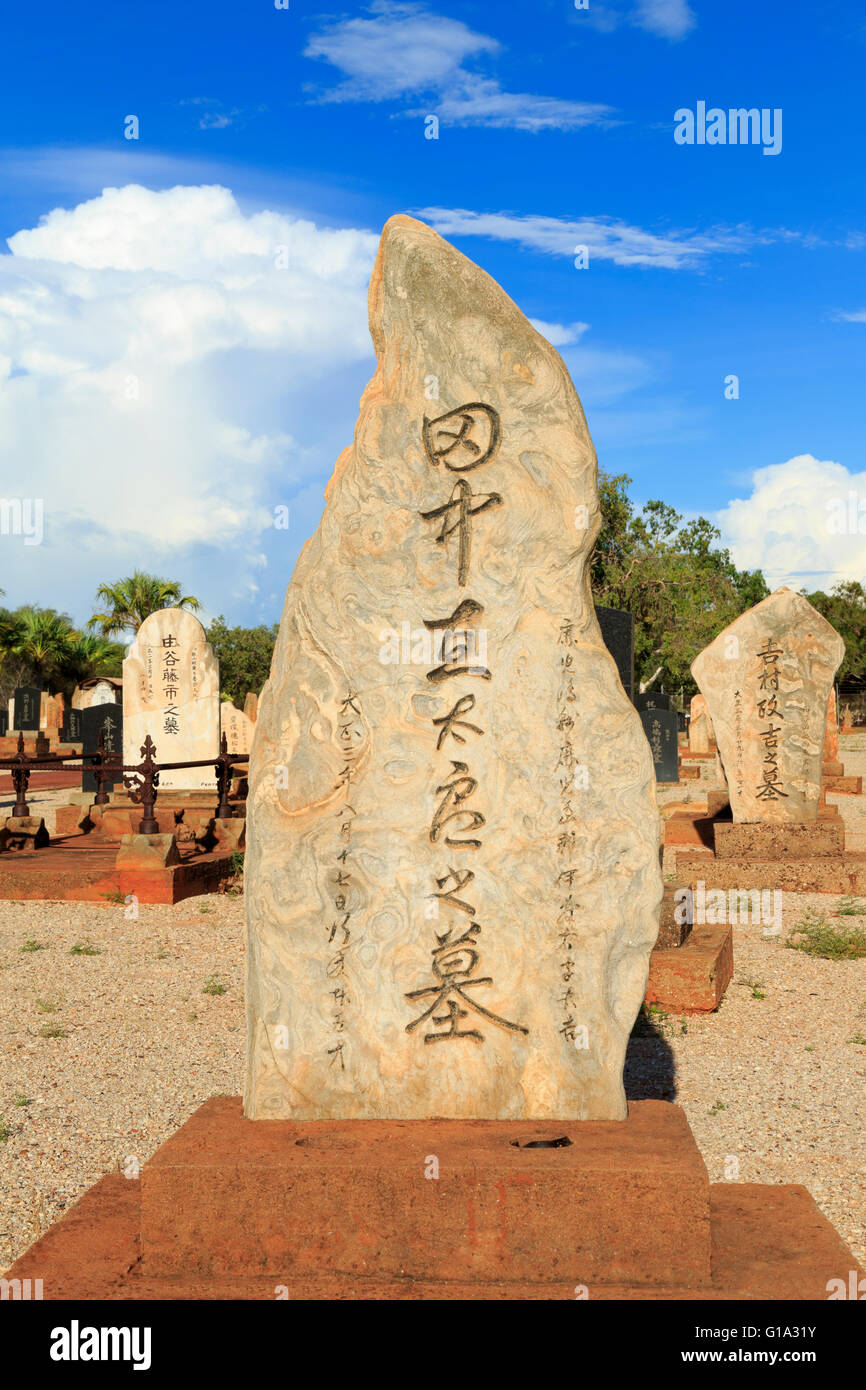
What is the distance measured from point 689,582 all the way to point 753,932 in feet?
71.3

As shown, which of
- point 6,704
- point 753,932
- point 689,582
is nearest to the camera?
point 753,932

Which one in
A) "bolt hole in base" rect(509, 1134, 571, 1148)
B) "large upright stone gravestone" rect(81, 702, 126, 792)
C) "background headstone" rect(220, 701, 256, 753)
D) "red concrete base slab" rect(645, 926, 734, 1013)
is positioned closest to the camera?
"bolt hole in base" rect(509, 1134, 571, 1148)

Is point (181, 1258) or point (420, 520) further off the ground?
point (420, 520)

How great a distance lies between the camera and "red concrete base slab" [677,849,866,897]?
935 cm

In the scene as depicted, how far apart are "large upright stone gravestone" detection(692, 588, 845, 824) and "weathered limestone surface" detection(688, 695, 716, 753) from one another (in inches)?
667

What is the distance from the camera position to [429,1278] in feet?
9.18

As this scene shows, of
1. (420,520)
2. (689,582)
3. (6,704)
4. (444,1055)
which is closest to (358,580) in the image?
(420,520)

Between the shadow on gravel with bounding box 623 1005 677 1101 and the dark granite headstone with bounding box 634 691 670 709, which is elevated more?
the dark granite headstone with bounding box 634 691 670 709

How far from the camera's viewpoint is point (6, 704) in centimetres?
3797

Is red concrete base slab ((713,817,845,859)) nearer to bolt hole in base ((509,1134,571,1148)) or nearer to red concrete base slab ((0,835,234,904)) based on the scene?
red concrete base slab ((0,835,234,904))

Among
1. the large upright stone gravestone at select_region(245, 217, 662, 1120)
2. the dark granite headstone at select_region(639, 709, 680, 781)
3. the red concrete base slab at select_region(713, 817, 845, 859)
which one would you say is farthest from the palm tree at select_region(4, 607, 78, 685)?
the large upright stone gravestone at select_region(245, 217, 662, 1120)

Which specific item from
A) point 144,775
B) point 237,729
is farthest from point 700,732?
point 144,775
